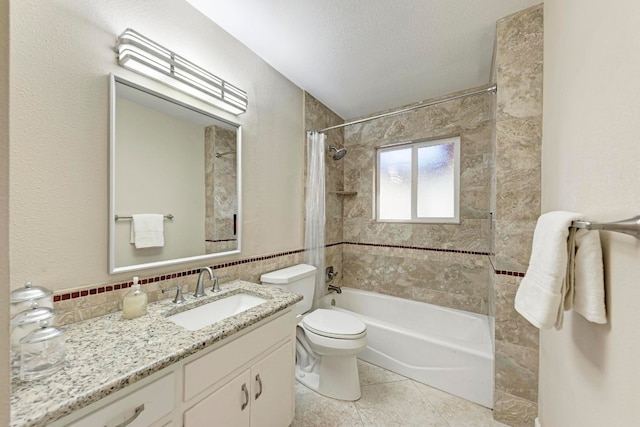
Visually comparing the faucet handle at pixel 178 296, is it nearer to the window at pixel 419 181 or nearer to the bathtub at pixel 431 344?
the bathtub at pixel 431 344

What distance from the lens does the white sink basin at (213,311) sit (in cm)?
124

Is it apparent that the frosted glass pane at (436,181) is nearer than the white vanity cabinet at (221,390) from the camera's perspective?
No

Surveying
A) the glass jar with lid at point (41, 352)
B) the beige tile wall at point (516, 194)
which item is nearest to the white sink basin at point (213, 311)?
the glass jar with lid at point (41, 352)

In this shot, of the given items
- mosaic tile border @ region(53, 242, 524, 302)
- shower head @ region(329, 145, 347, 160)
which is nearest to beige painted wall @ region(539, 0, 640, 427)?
mosaic tile border @ region(53, 242, 524, 302)

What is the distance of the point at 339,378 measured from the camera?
1.77m

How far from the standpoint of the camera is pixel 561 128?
3.60 ft

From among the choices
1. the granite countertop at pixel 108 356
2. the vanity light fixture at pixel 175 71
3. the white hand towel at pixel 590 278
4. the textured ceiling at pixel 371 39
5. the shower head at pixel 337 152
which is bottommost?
the granite countertop at pixel 108 356

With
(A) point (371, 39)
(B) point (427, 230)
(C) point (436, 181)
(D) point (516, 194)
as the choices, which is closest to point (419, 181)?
(C) point (436, 181)

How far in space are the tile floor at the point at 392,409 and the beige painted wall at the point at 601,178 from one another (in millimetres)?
606

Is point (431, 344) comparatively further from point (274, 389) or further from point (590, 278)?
point (590, 278)

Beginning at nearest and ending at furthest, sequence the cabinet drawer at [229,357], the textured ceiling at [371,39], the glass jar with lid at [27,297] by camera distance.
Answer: the glass jar with lid at [27,297]
the cabinet drawer at [229,357]
the textured ceiling at [371,39]

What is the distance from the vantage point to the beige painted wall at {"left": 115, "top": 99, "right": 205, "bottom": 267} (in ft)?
3.83

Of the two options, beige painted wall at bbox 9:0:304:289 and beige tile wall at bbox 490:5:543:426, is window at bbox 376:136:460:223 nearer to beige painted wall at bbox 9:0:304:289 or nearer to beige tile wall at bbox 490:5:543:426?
beige tile wall at bbox 490:5:543:426

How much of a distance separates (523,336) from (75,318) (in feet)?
7.74
